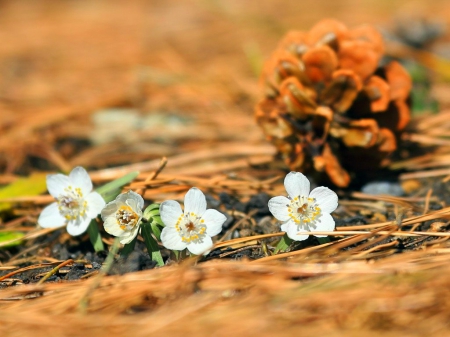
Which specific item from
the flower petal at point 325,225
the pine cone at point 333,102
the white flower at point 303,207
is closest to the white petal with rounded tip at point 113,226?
the white flower at point 303,207

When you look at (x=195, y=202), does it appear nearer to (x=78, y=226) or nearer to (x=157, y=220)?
(x=157, y=220)

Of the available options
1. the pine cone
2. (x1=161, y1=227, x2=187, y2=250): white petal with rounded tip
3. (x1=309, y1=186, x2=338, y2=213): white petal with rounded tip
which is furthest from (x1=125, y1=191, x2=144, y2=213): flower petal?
the pine cone

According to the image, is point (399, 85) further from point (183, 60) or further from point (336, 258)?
point (183, 60)

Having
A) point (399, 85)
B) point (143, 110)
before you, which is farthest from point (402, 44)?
point (143, 110)

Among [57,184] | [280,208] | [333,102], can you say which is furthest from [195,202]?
[333,102]

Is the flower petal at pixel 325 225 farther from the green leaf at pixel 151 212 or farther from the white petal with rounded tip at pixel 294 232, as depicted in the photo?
the green leaf at pixel 151 212

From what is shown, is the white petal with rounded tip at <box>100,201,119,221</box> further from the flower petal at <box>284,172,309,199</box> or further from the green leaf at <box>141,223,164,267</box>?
the flower petal at <box>284,172,309,199</box>
